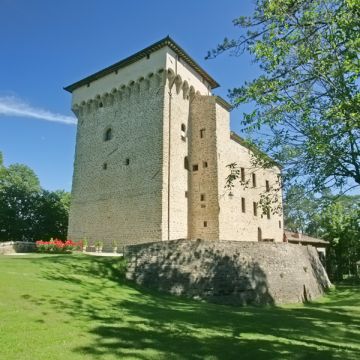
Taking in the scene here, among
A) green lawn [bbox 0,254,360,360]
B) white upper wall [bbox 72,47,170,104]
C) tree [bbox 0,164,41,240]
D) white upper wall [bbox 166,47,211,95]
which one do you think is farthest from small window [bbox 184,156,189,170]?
tree [bbox 0,164,41,240]

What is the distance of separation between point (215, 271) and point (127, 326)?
807 cm

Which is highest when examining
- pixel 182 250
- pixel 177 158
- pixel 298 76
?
pixel 177 158

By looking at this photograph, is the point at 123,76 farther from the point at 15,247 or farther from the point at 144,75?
the point at 15,247

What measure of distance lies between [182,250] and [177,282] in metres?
1.55

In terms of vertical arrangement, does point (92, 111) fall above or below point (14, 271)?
above

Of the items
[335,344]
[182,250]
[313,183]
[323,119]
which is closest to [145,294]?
[182,250]

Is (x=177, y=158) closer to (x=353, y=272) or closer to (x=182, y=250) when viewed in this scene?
(x=182, y=250)

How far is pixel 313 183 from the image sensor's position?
28.3 feet

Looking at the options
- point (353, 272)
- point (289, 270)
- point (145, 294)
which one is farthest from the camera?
point (353, 272)

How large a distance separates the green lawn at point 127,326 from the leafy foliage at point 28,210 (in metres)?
22.3

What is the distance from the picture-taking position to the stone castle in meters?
20.7

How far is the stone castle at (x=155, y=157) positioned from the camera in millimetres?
20656

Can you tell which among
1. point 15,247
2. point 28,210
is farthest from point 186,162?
point 28,210

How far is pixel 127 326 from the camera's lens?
26.1 feet
